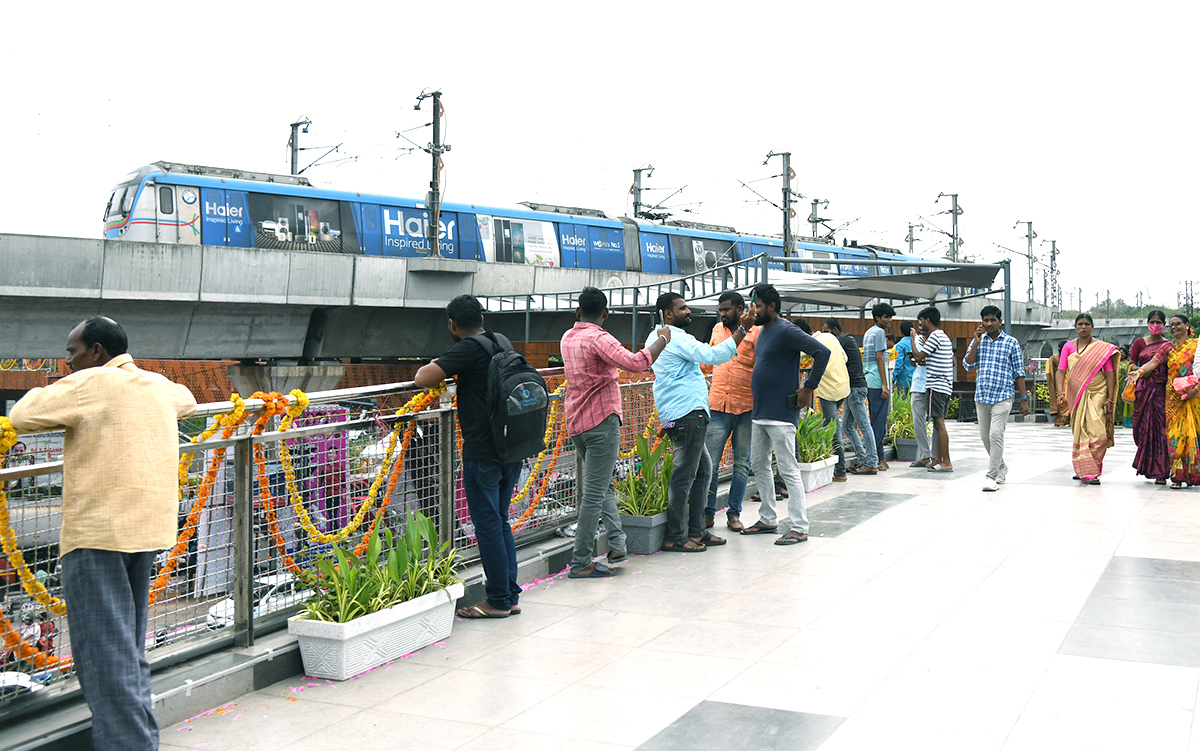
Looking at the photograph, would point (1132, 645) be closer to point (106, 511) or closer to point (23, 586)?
point (106, 511)

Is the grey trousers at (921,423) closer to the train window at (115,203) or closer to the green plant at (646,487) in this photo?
the green plant at (646,487)

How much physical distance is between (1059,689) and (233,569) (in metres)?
3.67

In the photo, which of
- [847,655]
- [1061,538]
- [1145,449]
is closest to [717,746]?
[847,655]

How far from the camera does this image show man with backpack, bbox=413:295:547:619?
512 cm

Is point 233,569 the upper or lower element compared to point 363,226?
lower

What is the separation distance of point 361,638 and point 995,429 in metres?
7.26

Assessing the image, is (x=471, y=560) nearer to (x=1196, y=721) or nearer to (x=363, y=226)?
(x=1196, y=721)

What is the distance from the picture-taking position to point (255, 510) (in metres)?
4.57

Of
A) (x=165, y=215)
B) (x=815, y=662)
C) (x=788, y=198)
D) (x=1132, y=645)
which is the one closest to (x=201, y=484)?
(x=815, y=662)

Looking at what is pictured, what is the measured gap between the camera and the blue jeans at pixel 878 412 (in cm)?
1162

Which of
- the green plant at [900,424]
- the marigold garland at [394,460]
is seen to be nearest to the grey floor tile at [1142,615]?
the marigold garland at [394,460]

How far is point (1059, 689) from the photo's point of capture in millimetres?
3920

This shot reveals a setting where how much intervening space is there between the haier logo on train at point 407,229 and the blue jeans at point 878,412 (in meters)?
16.5

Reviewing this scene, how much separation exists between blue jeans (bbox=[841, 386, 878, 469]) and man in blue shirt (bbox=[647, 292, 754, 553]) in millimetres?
4255
